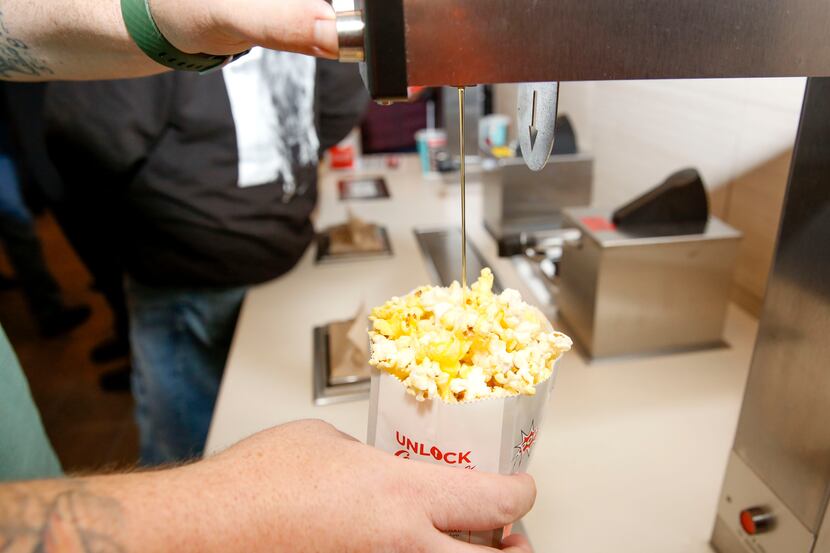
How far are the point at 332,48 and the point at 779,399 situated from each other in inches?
22.5

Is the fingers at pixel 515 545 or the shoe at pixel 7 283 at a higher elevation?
the fingers at pixel 515 545

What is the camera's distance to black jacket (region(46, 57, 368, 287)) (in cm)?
120

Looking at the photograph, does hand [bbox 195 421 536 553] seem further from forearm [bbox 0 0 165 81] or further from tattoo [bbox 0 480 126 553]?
forearm [bbox 0 0 165 81]

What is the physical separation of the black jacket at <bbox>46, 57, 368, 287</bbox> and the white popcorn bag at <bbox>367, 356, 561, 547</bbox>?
0.95 metres

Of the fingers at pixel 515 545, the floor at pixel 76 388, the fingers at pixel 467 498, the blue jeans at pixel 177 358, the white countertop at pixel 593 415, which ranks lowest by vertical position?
the floor at pixel 76 388

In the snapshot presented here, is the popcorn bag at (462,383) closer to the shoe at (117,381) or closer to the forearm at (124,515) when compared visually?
the forearm at (124,515)

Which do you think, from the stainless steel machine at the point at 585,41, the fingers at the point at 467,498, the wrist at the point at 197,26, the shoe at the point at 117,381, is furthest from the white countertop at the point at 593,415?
the shoe at the point at 117,381

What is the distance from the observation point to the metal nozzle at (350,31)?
437mm

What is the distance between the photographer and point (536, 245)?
4.35 feet

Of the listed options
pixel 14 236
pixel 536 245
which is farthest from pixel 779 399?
pixel 14 236

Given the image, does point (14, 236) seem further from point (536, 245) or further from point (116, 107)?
point (536, 245)

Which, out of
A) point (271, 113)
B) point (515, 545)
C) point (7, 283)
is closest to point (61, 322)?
point (7, 283)

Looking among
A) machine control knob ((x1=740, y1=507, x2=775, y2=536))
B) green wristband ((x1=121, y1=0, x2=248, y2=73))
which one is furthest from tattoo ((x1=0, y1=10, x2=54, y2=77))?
machine control knob ((x1=740, y1=507, x2=775, y2=536))

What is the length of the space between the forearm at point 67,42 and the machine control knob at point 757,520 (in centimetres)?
91
